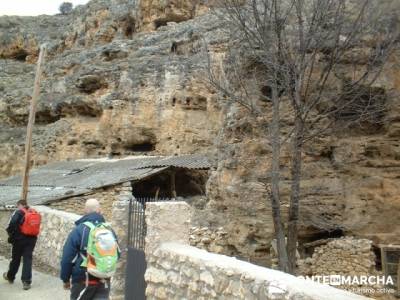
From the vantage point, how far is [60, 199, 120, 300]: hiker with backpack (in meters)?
4.02

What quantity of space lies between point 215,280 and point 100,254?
3.52ft

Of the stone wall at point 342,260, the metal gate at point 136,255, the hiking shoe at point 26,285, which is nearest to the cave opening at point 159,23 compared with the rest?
the stone wall at point 342,260

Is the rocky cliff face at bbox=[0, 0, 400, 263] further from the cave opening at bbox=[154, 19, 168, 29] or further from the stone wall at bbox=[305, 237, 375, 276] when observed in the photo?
the stone wall at bbox=[305, 237, 375, 276]

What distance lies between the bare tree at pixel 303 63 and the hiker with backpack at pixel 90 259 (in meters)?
3.71

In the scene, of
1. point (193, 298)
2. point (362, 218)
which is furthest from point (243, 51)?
point (193, 298)

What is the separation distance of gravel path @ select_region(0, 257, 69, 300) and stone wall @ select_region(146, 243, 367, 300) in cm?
249

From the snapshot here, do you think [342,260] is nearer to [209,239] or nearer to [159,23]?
[209,239]

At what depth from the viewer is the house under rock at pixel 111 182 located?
13.9m

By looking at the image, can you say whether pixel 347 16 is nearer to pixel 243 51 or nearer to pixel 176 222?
pixel 243 51

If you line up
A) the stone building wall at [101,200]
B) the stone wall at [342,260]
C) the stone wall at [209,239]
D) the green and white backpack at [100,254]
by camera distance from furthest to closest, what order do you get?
the stone building wall at [101,200], the stone wall at [209,239], the stone wall at [342,260], the green and white backpack at [100,254]

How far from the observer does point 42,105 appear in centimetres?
2431

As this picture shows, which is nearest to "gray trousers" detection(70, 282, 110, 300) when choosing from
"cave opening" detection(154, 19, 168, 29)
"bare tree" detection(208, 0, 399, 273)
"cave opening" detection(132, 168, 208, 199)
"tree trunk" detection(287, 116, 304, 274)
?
"bare tree" detection(208, 0, 399, 273)

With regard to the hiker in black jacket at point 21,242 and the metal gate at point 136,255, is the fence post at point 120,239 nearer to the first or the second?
the metal gate at point 136,255

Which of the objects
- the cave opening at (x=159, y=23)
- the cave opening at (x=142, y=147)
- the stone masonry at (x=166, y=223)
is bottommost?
the stone masonry at (x=166, y=223)
